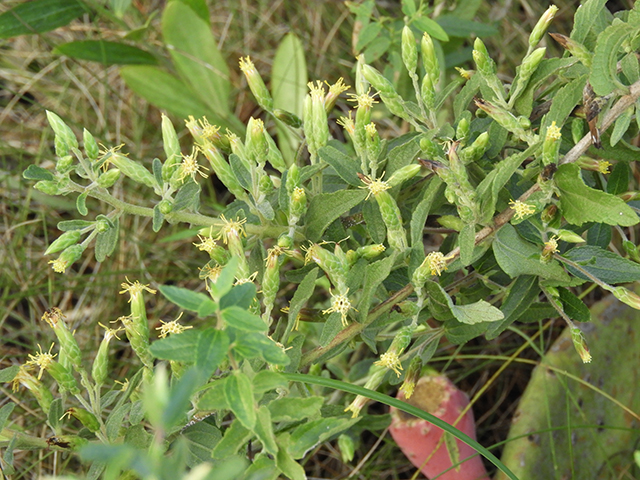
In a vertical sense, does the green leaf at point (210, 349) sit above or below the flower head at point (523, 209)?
above

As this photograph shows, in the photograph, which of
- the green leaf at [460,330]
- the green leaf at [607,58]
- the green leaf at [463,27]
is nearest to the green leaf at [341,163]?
the green leaf at [460,330]

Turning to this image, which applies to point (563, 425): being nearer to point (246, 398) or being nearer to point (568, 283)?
point (568, 283)

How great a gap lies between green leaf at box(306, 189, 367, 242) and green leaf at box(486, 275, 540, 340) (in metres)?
0.38

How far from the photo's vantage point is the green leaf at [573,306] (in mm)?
1383

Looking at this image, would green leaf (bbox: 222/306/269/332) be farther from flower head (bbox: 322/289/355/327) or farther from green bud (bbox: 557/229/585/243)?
green bud (bbox: 557/229/585/243)

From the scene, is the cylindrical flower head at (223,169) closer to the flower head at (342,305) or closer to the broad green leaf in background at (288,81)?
the flower head at (342,305)

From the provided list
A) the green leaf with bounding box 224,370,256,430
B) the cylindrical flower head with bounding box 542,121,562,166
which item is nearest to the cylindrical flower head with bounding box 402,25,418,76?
the cylindrical flower head with bounding box 542,121,562,166

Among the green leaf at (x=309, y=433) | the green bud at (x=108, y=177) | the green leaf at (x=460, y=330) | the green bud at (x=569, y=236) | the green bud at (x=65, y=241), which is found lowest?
the green leaf at (x=460, y=330)

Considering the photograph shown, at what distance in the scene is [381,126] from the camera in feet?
9.57

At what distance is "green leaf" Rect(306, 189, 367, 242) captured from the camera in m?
1.34

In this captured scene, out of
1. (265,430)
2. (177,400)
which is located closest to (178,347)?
(265,430)

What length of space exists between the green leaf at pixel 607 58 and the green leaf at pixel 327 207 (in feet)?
1.60

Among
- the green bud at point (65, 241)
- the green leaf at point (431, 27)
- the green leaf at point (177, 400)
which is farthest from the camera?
the green leaf at point (431, 27)

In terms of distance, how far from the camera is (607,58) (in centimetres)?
121
